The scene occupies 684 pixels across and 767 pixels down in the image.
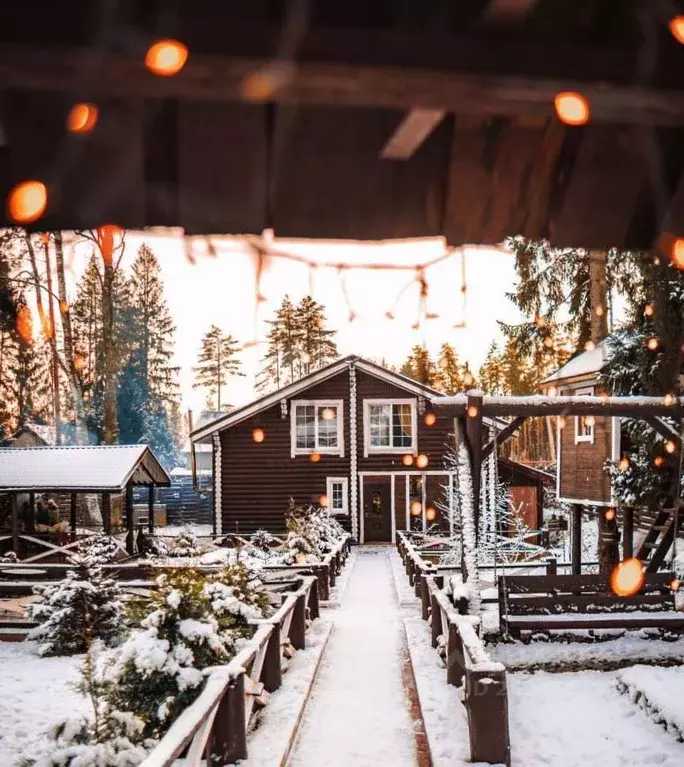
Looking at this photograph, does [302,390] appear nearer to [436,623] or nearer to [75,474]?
[75,474]

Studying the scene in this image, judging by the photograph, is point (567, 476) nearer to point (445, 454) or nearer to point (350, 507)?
point (445, 454)

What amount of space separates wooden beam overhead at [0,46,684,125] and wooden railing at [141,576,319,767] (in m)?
3.37

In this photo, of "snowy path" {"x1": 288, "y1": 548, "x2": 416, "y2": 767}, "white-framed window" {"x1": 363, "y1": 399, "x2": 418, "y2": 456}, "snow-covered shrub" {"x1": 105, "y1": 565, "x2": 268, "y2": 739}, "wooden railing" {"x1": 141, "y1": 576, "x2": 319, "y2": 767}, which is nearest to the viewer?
"wooden railing" {"x1": 141, "y1": 576, "x2": 319, "y2": 767}

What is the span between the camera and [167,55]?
1.66 meters

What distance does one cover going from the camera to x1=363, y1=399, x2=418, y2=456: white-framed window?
26828 mm

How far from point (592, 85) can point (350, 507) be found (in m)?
25.3

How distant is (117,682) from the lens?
607 centimetres

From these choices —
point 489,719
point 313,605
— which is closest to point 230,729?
point 489,719

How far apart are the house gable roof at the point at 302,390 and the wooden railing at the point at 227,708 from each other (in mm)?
17722

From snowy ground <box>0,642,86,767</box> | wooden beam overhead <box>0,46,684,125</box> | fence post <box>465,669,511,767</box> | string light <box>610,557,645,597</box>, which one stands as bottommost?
snowy ground <box>0,642,86,767</box>

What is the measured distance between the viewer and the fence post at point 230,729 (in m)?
5.67

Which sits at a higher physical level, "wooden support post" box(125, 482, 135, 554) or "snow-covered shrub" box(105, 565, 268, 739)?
"snow-covered shrub" box(105, 565, 268, 739)

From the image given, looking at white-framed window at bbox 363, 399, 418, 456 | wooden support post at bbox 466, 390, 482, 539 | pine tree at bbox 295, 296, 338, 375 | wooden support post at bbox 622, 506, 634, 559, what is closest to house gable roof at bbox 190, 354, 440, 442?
white-framed window at bbox 363, 399, 418, 456

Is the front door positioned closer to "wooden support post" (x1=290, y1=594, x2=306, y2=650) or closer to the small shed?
the small shed
